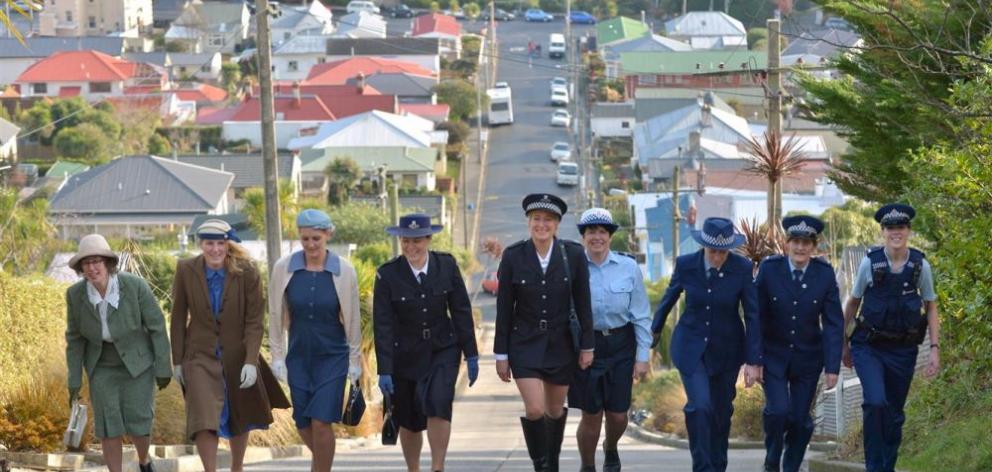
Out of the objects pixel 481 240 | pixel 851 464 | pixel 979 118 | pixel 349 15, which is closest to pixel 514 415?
pixel 851 464

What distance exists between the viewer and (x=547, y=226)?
11.0 m

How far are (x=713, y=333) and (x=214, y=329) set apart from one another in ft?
10.5

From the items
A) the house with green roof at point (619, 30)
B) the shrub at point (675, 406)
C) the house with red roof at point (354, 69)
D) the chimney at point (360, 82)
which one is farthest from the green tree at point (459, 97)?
the shrub at point (675, 406)

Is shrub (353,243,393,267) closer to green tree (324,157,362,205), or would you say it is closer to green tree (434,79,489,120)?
green tree (324,157,362,205)

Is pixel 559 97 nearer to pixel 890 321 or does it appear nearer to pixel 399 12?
pixel 399 12

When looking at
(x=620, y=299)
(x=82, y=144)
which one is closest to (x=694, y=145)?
(x=82, y=144)

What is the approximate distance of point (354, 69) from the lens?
347ft

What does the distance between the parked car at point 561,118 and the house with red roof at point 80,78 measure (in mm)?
24202

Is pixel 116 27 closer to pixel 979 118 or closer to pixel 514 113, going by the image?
pixel 514 113

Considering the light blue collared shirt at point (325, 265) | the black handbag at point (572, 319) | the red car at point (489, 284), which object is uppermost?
the light blue collared shirt at point (325, 265)

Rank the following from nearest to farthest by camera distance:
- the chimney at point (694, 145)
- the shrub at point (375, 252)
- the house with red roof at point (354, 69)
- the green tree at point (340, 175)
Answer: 1. the shrub at point (375, 252)
2. the chimney at point (694, 145)
3. the green tree at point (340, 175)
4. the house with red roof at point (354, 69)

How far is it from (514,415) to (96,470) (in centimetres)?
1698

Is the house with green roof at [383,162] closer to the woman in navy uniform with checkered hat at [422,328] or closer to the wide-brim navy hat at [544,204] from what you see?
the woman in navy uniform with checkered hat at [422,328]

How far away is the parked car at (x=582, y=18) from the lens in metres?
126
